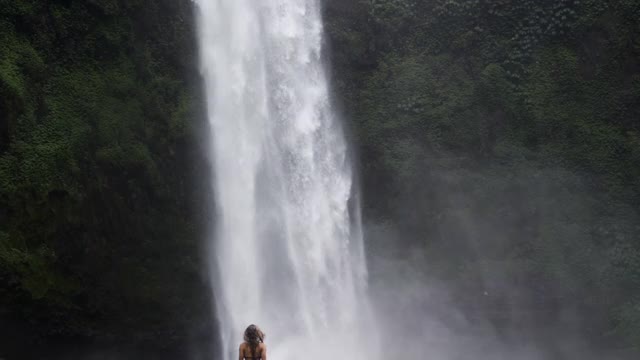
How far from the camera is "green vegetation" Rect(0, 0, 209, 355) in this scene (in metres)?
13.0

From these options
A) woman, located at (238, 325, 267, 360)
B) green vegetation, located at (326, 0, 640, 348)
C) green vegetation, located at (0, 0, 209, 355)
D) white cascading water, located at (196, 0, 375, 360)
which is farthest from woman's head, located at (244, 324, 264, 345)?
green vegetation, located at (326, 0, 640, 348)

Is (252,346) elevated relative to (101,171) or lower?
lower

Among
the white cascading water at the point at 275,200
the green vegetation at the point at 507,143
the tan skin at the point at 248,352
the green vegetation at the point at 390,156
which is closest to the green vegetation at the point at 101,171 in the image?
the green vegetation at the point at 390,156

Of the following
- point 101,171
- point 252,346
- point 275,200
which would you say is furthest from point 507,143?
point 252,346

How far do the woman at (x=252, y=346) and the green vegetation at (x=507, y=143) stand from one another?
10823mm

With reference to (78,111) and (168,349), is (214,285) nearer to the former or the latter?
(168,349)

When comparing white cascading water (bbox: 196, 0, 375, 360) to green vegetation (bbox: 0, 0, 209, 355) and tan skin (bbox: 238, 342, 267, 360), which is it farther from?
tan skin (bbox: 238, 342, 267, 360)

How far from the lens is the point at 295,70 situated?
16609 millimetres

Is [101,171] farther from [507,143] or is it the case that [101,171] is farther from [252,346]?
[507,143]

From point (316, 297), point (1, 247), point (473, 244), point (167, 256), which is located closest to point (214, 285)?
point (167, 256)

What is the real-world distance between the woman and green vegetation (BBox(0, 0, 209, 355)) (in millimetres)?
7683

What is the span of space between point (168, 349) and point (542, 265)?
8.83 m

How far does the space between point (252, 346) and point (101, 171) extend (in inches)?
337

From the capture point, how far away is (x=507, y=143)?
17.6 metres
